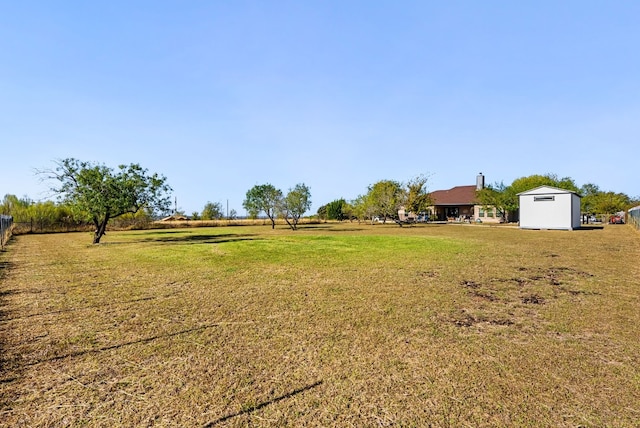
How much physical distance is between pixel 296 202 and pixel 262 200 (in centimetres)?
466

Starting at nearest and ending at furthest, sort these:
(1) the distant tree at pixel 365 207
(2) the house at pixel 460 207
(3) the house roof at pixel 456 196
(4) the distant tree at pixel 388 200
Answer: (4) the distant tree at pixel 388 200 → (1) the distant tree at pixel 365 207 → (2) the house at pixel 460 207 → (3) the house roof at pixel 456 196

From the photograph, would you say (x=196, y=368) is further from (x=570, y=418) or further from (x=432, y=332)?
(x=570, y=418)

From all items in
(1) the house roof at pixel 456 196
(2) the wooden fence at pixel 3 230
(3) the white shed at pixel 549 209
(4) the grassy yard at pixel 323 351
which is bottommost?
(4) the grassy yard at pixel 323 351

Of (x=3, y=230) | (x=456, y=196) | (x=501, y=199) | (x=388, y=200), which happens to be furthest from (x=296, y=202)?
(x=456, y=196)

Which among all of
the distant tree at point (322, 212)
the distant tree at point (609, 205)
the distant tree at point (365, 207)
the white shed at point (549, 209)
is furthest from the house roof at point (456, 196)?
the white shed at point (549, 209)

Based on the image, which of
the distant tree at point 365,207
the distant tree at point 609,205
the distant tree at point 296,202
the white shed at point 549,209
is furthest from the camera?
the distant tree at point 609,205

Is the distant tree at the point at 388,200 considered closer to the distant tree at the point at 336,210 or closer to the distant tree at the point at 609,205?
the distant tree at the point at 336,210

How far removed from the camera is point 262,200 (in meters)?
34.6

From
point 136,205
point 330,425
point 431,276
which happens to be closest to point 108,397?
point 330,425

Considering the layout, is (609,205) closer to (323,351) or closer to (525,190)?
(525,190)

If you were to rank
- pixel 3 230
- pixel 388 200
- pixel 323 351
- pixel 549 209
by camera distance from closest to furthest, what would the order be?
pixel 323 351 → pixel 3 230 → pixel 549 209 → pixel 388 200

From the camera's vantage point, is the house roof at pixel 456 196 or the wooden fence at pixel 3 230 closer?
the wooden fence at pixel 3 230

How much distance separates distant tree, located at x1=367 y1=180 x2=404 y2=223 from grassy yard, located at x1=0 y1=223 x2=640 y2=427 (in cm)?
3015

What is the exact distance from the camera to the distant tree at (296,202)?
3200cm
